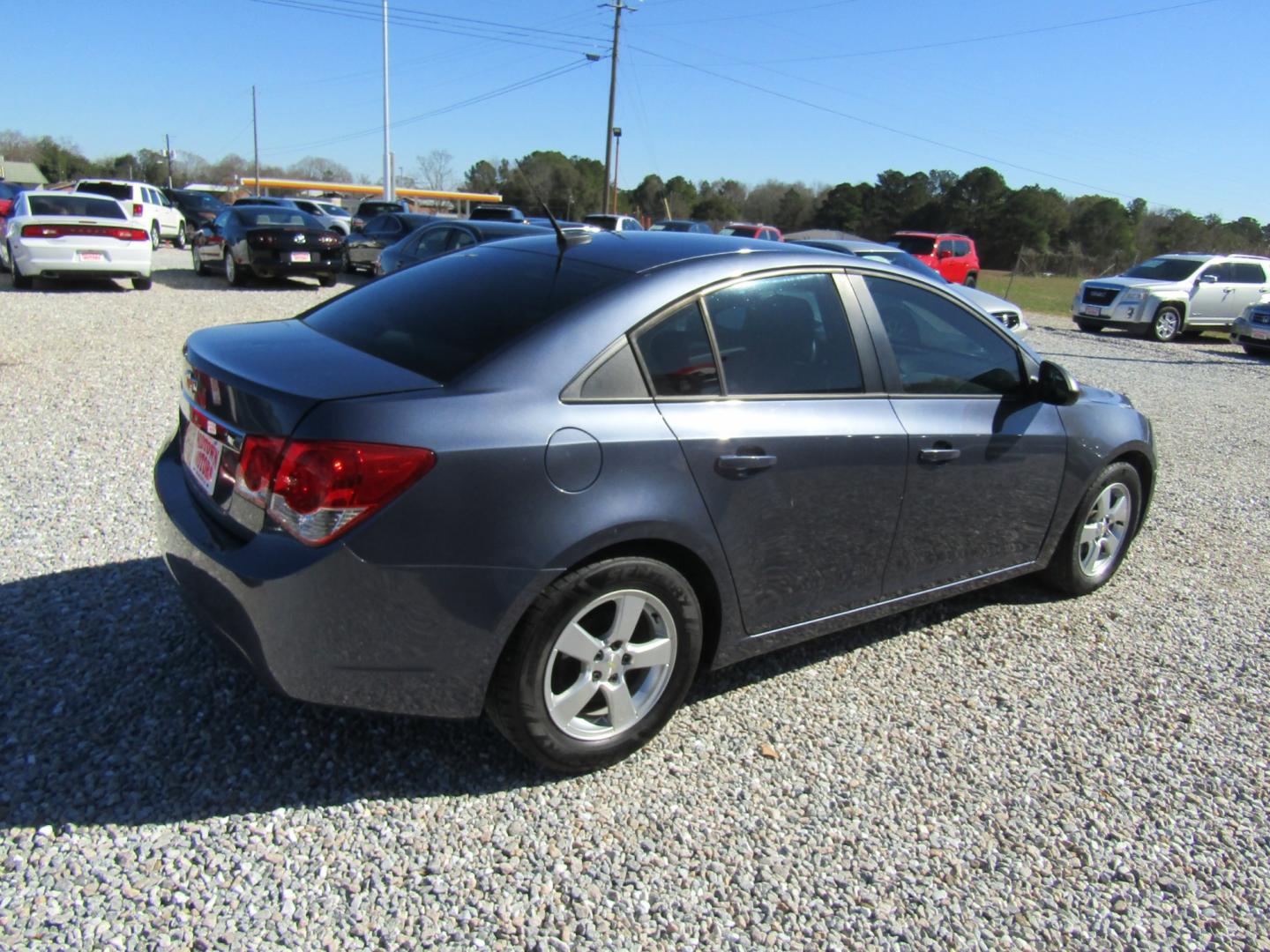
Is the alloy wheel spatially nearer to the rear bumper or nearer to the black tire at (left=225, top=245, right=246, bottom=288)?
the rear bumper

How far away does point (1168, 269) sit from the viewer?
2064cm

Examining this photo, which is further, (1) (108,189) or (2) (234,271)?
(1) (108,189)

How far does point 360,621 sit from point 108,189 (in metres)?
29.3

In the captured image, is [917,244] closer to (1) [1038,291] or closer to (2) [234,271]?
(1) [1038,291]

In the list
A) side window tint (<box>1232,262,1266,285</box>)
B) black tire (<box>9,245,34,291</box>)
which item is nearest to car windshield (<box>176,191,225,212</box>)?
black tire (<box>9,245,34,291</box>)

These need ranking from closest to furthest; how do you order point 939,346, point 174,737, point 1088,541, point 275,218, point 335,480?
point 335,480, point 174,737, point 939,346, point 1088,541, point 275,218

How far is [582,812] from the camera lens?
279cm

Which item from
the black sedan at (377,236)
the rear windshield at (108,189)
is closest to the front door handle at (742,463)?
the black sedan at (377,236)

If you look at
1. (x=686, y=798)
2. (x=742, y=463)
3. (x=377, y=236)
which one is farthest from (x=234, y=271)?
(x=686, y=798)

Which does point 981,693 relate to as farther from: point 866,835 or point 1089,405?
point 1089,405

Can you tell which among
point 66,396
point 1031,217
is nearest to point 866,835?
point 66,396

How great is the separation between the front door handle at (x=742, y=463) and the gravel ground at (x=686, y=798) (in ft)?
3.09

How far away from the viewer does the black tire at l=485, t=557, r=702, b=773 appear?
8.77 feet

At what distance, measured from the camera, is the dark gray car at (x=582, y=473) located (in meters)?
2.49
